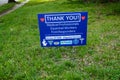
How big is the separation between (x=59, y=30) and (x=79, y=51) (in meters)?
1.01

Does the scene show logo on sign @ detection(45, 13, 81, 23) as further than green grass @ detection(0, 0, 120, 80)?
Yes

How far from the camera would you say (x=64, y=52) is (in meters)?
8.48

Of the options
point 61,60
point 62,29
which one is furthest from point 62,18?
point 61,60

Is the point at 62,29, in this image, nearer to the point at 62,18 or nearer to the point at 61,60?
the point at 62,18

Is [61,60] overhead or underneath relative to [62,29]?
underneath

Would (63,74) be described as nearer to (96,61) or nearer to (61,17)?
(96,61)

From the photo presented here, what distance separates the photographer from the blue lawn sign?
7.79m

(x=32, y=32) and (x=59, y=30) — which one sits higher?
(x=59, y=30)

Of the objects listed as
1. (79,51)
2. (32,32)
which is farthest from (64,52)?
(32,32)

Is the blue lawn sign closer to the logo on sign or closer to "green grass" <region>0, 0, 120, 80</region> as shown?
the logo on sign

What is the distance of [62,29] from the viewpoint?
7953mm

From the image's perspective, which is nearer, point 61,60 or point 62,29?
point 61,60

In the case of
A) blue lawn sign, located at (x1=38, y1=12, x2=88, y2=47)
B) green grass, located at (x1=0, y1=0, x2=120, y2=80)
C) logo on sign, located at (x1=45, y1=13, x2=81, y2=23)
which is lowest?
green grass, located at (x1=0, y1=0, x2=120, y2=80)

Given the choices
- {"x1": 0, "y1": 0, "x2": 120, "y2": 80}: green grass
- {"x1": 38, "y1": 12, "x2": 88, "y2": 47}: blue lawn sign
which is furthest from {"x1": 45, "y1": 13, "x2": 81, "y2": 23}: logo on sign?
{"x1": 0, "y1": 0, "x2": 120, "y2": 80}: green grass
